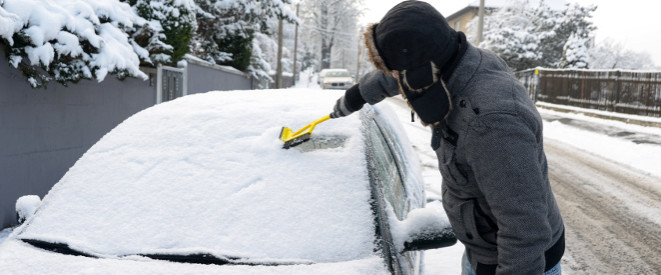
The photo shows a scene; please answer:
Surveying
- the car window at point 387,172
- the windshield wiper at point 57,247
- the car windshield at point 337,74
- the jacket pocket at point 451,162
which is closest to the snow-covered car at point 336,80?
the car windshield at point 337,74

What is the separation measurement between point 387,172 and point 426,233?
646 mm

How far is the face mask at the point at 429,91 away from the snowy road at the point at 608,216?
9.72 ft

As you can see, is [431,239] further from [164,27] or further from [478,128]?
[164,27]

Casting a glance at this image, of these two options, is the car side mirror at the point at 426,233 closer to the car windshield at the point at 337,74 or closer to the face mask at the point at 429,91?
the face mask at the point at 429,91

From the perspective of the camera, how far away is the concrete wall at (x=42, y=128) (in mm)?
4750

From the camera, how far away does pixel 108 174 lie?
2.18 m

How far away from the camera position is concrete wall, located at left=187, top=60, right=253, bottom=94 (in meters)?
11.5

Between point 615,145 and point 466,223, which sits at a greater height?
point 466,223

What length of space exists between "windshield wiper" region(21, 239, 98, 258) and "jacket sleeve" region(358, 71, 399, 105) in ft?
4.01

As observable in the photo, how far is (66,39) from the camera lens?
187 inches

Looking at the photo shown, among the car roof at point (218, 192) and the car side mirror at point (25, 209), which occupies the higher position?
the car roof at point (218, 192)

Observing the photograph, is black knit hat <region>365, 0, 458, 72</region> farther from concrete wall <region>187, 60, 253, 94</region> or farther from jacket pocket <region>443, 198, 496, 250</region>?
concrete wall <region>187, 60, 253, 94</region>

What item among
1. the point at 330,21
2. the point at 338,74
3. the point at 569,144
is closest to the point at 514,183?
the point at 569,144

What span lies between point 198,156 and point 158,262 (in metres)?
0.56
